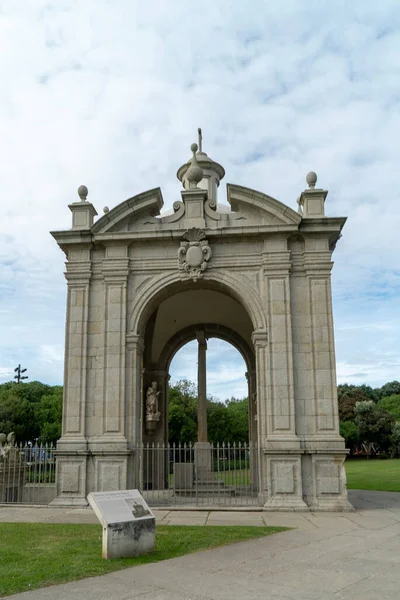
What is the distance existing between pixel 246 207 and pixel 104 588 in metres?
10.7

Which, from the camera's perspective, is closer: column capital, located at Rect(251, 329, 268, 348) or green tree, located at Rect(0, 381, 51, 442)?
column capital, located at Rect(251, 329, 268, 348)

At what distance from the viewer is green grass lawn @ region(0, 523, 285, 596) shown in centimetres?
658

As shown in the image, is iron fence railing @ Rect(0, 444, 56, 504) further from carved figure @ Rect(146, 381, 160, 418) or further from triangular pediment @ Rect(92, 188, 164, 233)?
triangular pediment @ Rect(92, 188, 164, 233)

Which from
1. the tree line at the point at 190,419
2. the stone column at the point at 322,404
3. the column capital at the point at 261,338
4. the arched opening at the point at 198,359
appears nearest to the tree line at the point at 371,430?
the tree line at the point at 190,419

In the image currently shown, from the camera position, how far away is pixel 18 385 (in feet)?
152

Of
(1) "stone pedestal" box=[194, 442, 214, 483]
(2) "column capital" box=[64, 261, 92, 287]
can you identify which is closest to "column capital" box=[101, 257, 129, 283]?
(2) "column capital" box=[64, 261, 92, 287]

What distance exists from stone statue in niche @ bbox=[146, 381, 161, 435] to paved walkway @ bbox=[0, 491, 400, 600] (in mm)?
8832

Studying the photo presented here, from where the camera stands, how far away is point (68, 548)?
8258 mm

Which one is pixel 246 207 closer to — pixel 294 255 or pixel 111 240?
pixel 294 255

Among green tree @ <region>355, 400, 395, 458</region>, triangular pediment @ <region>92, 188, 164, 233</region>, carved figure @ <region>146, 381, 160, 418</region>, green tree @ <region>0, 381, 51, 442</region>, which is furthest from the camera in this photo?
green tree @ <region>355, 400, 395, 458</region>

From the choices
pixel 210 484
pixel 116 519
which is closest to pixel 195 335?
pixel 210 484

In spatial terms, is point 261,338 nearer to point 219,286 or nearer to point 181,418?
point 219,286

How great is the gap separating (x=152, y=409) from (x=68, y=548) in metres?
10.6

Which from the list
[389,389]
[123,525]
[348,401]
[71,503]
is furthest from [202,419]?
[389,389]
